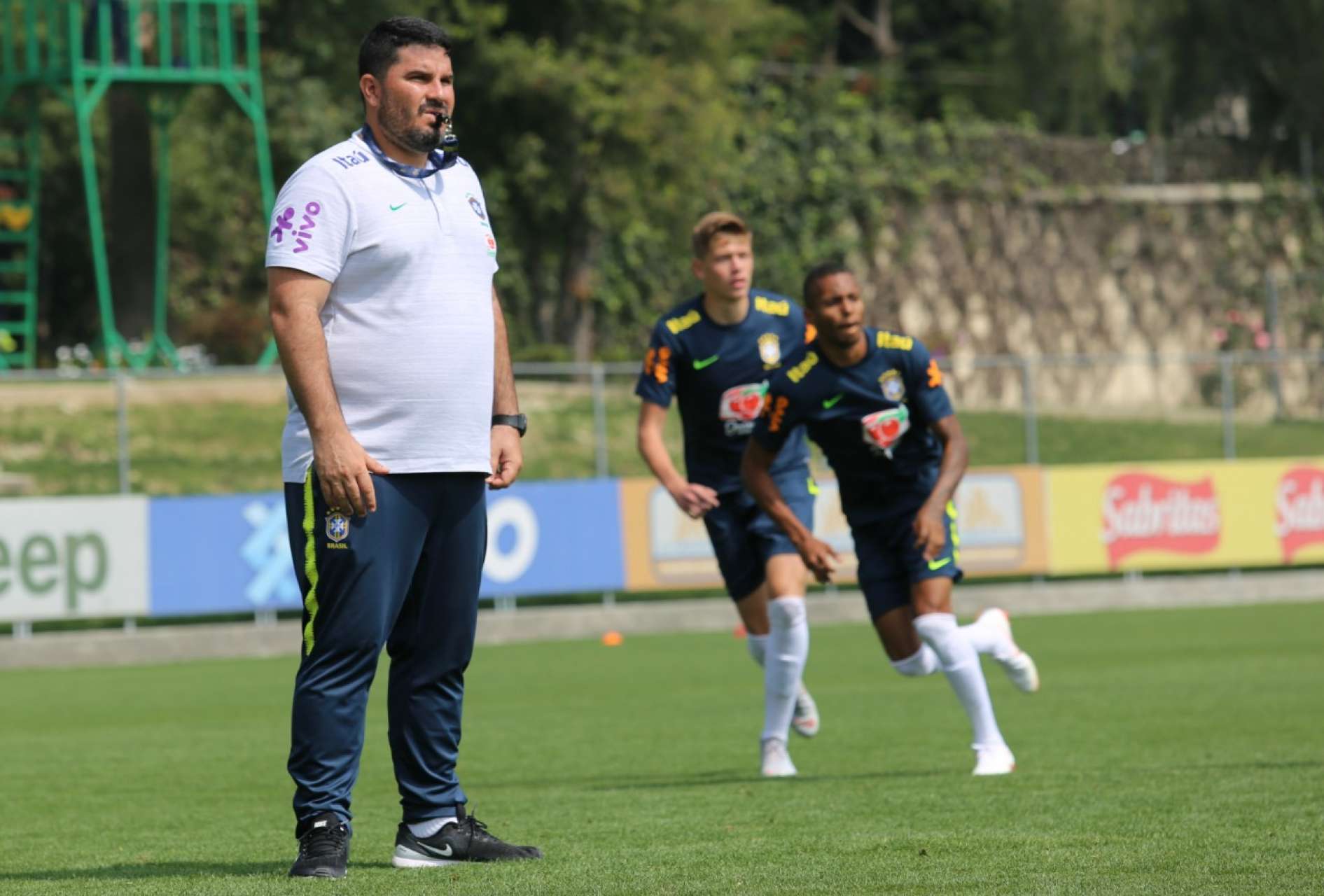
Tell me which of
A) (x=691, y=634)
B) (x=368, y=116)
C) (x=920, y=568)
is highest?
(x=368, y=116)

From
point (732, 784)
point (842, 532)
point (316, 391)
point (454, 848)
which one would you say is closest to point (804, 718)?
point (732, 784)

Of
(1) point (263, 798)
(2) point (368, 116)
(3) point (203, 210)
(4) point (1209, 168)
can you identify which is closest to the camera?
(2) point (368, 116)

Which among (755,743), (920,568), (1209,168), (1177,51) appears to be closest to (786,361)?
(920,568)

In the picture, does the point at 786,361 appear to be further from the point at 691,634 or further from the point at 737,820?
the point at 691,634

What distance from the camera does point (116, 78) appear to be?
2456 cm

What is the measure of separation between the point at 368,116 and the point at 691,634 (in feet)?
46.5

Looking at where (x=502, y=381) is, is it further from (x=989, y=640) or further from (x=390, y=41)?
(x=989, y=640)

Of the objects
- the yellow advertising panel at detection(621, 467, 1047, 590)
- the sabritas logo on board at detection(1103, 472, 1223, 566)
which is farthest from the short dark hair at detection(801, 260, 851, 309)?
the sabritas logo on board at detection(1103, 472, 1223, 566)

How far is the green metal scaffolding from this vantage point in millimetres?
24688

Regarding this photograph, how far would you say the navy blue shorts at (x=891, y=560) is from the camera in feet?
28.2

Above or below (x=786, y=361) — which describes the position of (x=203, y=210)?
above

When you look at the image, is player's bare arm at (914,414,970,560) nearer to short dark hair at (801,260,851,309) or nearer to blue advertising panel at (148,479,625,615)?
short dark hair at (801,260,851,309)

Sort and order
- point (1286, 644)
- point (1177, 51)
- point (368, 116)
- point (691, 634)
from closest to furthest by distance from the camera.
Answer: point (368, 116) → point (1286, 644) → point (691, 634) → point (1177, 51)

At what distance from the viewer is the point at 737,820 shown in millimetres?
6656
